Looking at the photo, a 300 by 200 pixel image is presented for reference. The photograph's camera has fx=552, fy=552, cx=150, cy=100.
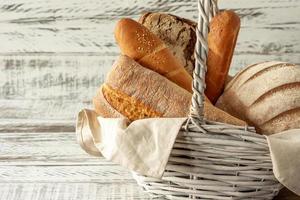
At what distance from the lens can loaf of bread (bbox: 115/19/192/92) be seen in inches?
32.5

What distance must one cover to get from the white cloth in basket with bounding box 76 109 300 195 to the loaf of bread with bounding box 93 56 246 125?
0.12ft

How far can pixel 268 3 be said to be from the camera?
3.93 feet

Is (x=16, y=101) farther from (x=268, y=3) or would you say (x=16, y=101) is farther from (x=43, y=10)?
(x=268, y=3)

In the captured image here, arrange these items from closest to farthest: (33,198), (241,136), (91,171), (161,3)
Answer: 1. (241,136)
2. (33,198)
3. (91,171)
4. (161,3)

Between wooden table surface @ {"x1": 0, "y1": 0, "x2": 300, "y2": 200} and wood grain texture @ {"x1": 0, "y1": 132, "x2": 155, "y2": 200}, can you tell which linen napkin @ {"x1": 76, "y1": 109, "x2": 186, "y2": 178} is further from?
wooden table surface @ {"x1": 0, "y1": 0, "x2": 300, "y2": 200}

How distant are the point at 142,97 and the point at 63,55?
51 centimetres

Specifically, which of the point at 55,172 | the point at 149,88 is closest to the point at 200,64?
the point at 149,88

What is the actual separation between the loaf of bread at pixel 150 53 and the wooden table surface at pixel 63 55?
1.23 ft

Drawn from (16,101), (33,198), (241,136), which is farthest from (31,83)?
(241,136)

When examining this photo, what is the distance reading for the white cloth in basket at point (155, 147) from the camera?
71cm

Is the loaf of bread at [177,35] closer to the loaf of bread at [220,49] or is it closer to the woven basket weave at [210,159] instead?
the loaf of bread at [220,49]

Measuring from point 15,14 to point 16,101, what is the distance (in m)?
0.20

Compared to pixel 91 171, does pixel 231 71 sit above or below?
above

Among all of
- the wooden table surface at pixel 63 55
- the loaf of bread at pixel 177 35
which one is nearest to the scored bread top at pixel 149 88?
the loaf of bread at pixel 177 35
